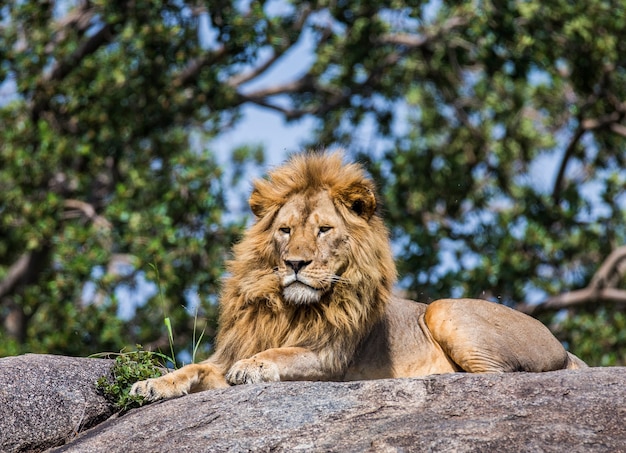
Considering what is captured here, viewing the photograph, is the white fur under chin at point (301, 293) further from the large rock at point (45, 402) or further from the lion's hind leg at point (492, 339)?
the large rock at point (45, 402)

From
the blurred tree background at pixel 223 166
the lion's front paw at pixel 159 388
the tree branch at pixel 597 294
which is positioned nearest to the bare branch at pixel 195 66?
the blurred tree background at pixel 223 166

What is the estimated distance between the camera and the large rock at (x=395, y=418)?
4562 mm

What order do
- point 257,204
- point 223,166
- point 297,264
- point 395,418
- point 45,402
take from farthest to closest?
point 223,166 → point 257,204 → point 297,264 → point 45,402 → point 395,418

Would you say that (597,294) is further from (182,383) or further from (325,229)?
(182,383)

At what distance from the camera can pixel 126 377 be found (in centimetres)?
572

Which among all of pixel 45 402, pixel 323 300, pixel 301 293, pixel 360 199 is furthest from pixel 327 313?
pixel 45 402

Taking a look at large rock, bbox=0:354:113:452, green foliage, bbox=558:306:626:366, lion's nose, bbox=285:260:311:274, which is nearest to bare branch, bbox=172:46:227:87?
green foliage, bbox=558:306:626:366

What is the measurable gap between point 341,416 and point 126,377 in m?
1.41

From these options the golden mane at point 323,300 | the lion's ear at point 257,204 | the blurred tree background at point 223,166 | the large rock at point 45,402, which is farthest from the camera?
the blurred tree background at point 223,166

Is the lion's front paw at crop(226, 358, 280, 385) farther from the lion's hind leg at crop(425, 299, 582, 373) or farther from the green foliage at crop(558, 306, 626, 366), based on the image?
the green foliage at crop(558, 306, 626, 366)

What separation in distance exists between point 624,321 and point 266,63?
5840mm

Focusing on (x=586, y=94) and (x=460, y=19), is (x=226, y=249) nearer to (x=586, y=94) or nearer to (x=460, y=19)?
(x=460, y=19)

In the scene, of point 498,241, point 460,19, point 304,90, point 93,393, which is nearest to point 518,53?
point 460,19

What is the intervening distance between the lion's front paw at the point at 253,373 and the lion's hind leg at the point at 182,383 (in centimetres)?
25
